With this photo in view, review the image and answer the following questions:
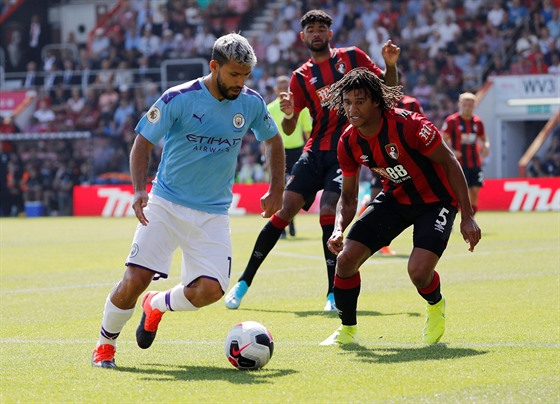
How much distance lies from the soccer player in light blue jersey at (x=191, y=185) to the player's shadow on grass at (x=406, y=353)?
1.09m

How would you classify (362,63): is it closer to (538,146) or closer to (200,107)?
(200,107)

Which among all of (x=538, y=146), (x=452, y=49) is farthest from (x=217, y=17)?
(x=538, y=146)

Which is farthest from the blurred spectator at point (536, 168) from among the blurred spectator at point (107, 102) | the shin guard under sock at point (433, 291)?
the shin guard under sock at point (433, 291)

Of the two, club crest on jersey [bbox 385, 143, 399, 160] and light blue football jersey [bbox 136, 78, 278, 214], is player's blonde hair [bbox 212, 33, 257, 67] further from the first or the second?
club crest on jersey [bbox 385, 143, 399, 160]

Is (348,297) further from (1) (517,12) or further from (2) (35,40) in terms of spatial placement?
(2) (35,40)

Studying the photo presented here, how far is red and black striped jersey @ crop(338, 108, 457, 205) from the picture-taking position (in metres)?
7.58

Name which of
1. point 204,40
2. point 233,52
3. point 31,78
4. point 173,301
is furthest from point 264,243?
point 31,78

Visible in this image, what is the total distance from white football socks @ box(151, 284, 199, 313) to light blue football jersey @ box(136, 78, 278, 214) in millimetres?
608

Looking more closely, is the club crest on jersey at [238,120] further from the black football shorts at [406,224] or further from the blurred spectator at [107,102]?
the blurred spectator at [107,102]

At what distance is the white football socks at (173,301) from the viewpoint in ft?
24.3

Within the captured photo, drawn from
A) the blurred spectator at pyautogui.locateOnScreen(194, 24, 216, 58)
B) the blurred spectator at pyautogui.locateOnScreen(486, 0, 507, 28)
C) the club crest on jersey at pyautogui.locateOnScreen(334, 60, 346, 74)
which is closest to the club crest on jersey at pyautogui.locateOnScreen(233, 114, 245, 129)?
the club crest on jersey at pyautogui.locateOnScreen(334, 60, 346, 74)

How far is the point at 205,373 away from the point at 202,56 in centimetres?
2967

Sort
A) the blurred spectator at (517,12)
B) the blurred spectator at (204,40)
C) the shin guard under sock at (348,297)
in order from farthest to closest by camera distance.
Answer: the blurred spectator at (204,40)
the blurred spectator at (517,12)
the shin guard under sock at (348,297)

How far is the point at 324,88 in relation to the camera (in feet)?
34.2
